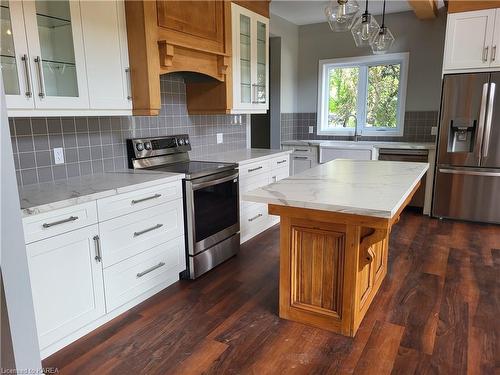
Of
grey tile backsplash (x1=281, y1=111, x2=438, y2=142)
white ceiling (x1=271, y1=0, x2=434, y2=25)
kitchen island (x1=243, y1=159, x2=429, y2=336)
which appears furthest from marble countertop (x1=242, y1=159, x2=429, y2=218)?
white ceiling (x1=271, y1=0, x2=434, y2=25)

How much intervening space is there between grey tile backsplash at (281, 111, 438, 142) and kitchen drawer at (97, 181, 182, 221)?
10.4ft

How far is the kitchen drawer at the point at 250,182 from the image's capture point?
3.43 meters

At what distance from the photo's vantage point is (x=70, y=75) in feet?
7.32

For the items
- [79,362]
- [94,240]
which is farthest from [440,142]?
[79,362]

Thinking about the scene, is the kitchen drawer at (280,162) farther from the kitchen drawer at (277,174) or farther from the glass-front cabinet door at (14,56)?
the glass-front cabinet door at (14,56)

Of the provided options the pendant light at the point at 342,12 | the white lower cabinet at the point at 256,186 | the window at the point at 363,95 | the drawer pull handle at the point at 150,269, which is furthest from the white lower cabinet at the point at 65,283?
the window at the point at 363,95

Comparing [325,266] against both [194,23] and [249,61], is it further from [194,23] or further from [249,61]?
[249,61]

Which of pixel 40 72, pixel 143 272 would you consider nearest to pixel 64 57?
pixel 40 72

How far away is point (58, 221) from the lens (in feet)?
6.18

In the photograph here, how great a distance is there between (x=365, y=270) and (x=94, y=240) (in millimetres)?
1621

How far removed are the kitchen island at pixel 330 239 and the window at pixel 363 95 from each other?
3.06m

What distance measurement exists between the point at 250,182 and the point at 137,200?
4.61ft

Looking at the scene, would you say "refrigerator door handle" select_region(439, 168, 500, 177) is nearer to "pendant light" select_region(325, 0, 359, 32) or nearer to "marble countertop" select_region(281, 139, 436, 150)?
"marble countertop" select_region(281, 139, 436, 150)

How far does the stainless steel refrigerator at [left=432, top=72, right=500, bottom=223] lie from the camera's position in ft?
12.8
